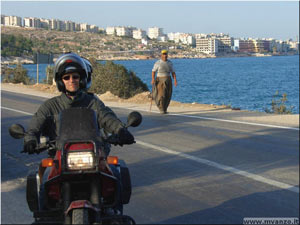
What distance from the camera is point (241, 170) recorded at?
28.4 feet

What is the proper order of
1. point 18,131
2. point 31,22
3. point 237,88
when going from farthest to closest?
point 31,22 < point 237,88 < point 18,131

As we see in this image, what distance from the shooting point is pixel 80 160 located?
4.00 metres

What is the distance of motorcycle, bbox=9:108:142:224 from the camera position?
3.98m

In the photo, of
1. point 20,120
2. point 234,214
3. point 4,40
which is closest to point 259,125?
point 20,120

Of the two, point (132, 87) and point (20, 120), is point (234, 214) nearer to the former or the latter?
point (20, 120)

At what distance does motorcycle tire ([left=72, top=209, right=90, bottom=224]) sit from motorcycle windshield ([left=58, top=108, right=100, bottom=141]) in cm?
54

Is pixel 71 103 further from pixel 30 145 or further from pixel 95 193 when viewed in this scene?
pixel 95 193

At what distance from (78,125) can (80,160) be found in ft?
1.03

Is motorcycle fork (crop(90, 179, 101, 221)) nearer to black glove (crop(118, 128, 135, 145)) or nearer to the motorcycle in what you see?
the motorcycle

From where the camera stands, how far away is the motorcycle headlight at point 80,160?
3.99 m

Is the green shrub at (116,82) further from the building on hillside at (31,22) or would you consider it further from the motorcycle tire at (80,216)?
the building on hillside at (31,22)

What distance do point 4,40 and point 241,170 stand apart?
108 m

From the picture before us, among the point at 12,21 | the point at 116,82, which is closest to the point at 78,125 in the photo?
the point at 116,82

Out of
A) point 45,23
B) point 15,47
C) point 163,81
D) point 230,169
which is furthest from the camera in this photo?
point 45,23
